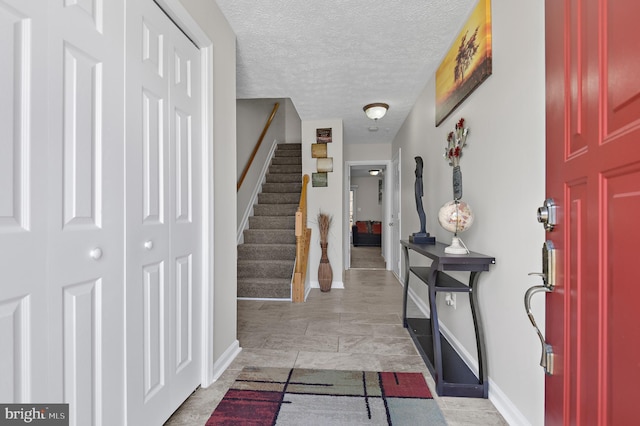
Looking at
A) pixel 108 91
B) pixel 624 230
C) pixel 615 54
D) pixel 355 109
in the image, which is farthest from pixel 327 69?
pixel 624 230

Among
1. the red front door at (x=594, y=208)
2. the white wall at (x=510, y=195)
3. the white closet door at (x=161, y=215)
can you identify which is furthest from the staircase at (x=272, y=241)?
the red front door at (x=594, y=208)

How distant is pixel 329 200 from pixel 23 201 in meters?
3.69

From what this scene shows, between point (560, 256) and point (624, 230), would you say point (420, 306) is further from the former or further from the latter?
point (624, 230)

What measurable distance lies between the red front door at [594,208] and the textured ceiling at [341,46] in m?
1.36

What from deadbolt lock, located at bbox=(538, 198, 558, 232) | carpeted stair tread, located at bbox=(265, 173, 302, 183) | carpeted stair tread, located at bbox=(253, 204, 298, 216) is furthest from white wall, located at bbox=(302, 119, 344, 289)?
deadbolt lock, located at bbox=(538, 198, 558, 232)

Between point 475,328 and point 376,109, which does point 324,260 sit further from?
point 475,328

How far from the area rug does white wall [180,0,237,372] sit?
0.38 m

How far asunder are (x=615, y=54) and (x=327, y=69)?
243 cm

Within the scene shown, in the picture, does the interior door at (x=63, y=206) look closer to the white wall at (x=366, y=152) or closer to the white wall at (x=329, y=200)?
the white wall at (x=329, y=200)

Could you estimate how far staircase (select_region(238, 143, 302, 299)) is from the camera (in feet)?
12.3

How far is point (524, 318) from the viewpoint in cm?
140

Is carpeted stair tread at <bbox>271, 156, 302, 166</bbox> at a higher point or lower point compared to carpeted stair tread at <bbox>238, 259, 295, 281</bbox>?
higher

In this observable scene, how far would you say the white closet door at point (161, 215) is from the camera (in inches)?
48.6

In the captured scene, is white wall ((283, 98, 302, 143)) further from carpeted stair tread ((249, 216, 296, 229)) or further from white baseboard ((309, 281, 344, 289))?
white baseboard ((309, 281, 344, 289))
